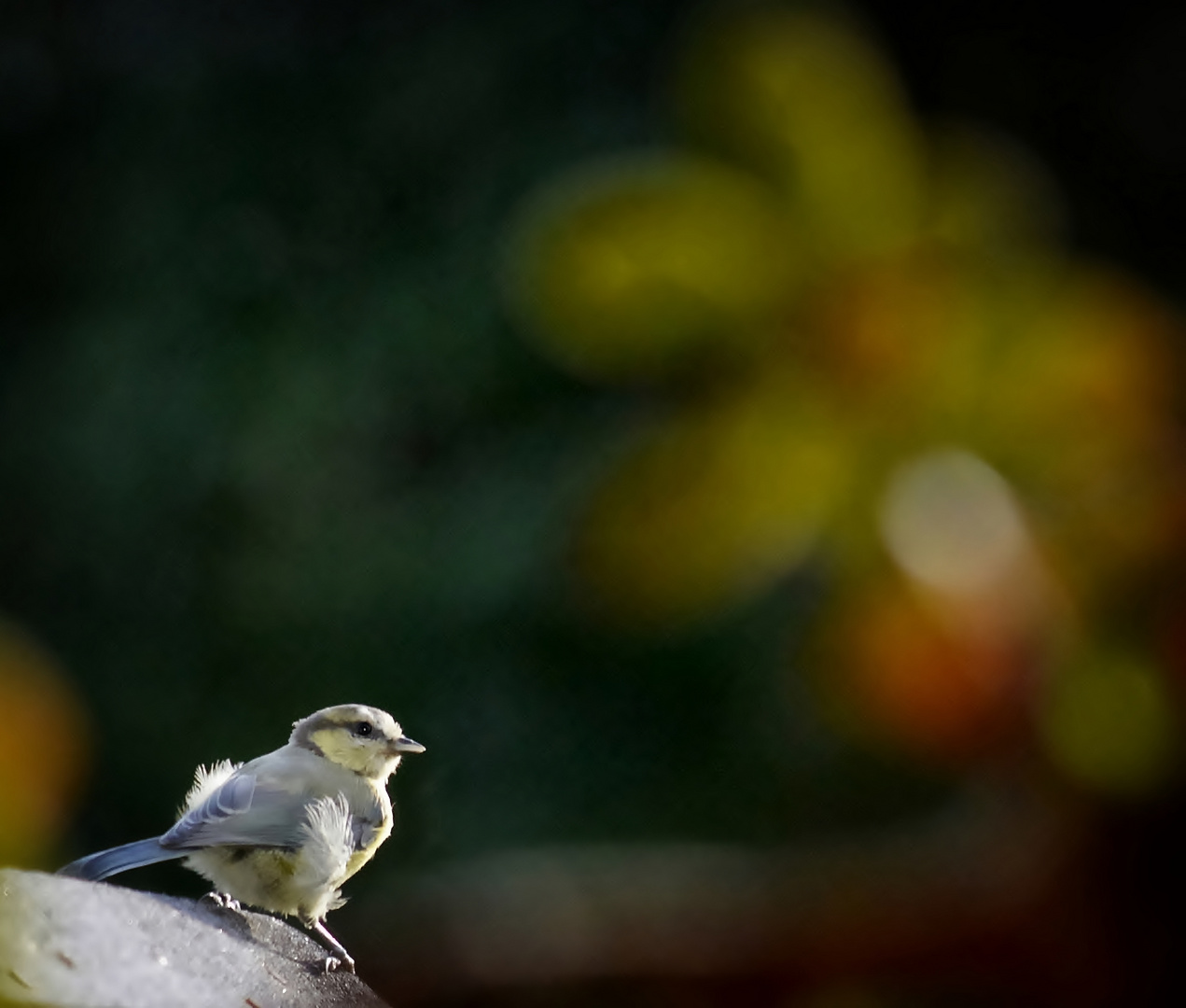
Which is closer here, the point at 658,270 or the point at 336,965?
the point at 658,270

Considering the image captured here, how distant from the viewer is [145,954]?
47 centimetres

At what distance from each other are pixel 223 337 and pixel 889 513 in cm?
149

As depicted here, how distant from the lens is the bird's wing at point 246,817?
32.2 inches

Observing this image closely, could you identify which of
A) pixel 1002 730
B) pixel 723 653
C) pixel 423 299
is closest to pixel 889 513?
pixel 1002 730

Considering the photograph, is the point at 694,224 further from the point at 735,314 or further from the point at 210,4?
the point at 210,4

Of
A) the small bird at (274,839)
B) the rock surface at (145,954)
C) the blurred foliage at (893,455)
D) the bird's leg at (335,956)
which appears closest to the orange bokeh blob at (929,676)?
the blurred foliage at (893,455)

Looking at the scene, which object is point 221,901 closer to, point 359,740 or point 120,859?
point 120,859

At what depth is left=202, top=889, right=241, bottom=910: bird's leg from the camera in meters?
0.75

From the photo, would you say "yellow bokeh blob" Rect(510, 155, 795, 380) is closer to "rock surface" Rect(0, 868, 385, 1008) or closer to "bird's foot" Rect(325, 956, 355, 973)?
"rock surface" Rect(0, 868, 385, 1008)

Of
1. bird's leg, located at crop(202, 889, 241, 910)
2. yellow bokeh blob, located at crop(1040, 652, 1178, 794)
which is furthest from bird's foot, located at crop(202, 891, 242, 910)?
yellow bokeh blob, located at crop(1040, 652, 1178, 794)

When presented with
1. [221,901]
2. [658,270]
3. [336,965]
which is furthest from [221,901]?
[658,270]

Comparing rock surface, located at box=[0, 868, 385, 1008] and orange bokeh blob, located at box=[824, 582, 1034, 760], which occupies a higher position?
orange bokeh blob, located at box=[824, 582, 1034, 760]

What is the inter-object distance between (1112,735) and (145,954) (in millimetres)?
319

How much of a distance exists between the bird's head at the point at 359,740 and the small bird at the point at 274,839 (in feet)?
0.08
